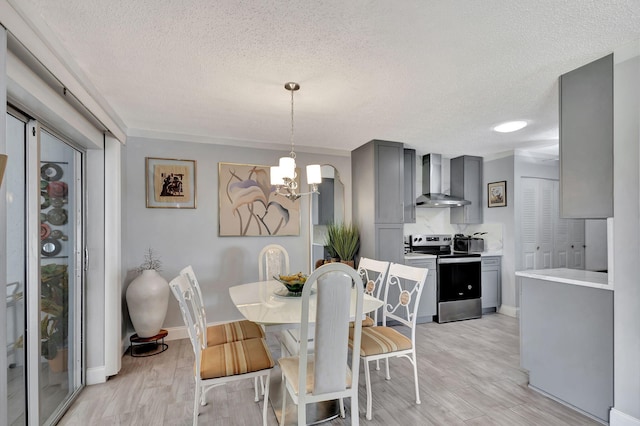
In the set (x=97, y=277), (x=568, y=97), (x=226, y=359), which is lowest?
(x=226, y=359)

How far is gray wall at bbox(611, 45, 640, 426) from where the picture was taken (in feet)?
5.92

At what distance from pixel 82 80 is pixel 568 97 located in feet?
11.2

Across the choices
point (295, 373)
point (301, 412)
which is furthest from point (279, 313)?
point (301, 412)

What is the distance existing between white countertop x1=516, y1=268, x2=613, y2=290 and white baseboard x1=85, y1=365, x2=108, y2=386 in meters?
3.54

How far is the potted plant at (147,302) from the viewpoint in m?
3.01

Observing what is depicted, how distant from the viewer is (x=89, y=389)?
8.07ft

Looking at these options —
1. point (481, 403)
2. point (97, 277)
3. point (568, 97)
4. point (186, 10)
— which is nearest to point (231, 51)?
point (186, 10)

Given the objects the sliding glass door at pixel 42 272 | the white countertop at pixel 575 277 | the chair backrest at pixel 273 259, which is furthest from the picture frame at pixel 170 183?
the white countertop at pixel 575 277

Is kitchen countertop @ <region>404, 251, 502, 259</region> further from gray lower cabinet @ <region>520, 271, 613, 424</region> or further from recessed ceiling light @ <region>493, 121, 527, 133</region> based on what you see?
recessed ceiling light @ <region>493, 121, 527, 133</region>

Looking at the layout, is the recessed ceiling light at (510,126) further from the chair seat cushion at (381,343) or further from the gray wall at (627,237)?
the chair seat cushion at (381,343)

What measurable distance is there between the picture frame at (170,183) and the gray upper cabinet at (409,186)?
9.05 ft

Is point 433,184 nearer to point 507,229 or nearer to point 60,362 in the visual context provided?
point 507,229

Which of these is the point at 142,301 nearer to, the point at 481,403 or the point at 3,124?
the point at 3,124

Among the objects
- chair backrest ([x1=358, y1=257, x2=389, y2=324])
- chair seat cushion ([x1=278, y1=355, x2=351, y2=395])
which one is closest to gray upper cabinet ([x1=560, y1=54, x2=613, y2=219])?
chair backrest ([x1=358, y1=257, x2=389, y2=324])
